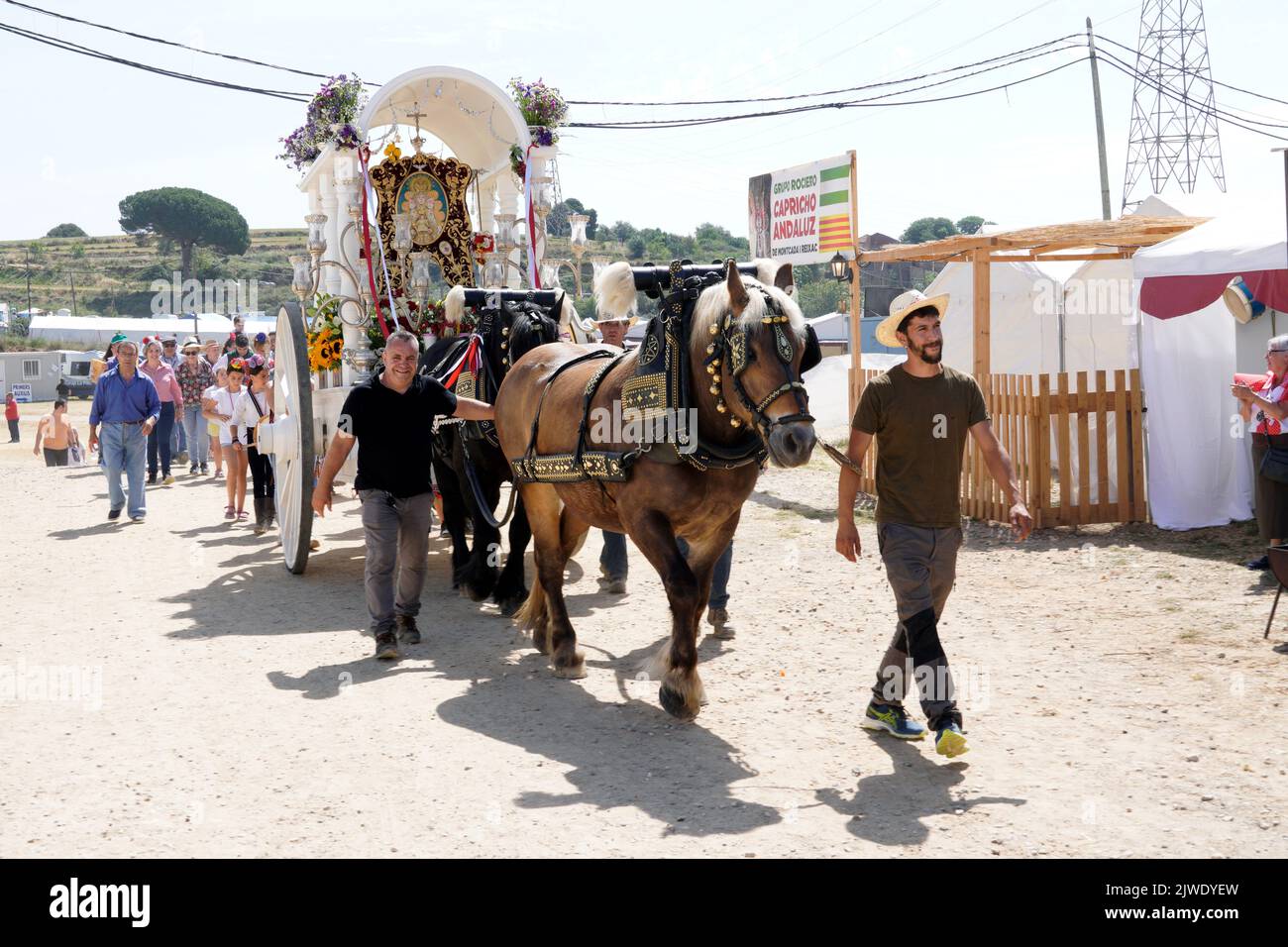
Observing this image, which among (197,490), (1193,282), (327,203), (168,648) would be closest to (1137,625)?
(1193,282)

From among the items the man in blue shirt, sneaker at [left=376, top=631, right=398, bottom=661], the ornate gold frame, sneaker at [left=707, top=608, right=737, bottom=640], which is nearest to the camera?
sneaker at [left=376, top=631, right=398, bottom=661]

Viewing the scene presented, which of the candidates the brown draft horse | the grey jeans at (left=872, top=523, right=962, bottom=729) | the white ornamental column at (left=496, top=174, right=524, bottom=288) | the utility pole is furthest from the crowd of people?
the utility pole

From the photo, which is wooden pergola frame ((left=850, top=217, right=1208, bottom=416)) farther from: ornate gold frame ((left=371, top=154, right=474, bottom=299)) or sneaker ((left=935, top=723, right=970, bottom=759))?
sneaker ((left=935, top=723, right=970, bottom=759))

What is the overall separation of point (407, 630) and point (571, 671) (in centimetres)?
124

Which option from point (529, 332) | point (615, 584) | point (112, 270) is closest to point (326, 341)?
point (529, 332)

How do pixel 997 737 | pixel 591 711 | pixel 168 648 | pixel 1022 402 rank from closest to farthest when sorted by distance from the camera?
pixel 997 737 < pixel 591 711 < pixel 168 648 < pixel 1022 402

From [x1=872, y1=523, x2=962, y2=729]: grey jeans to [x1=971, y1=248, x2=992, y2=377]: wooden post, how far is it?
6.40 metres

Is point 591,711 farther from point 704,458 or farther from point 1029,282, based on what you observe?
point 1029,282

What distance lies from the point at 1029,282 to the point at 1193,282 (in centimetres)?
673

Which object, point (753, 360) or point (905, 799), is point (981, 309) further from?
point (905, 799)

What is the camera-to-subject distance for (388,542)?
21.5ft

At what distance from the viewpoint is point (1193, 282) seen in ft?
31.6

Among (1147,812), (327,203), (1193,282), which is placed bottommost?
(1147,812)

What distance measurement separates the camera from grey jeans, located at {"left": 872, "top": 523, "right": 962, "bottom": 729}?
4.65 meters
